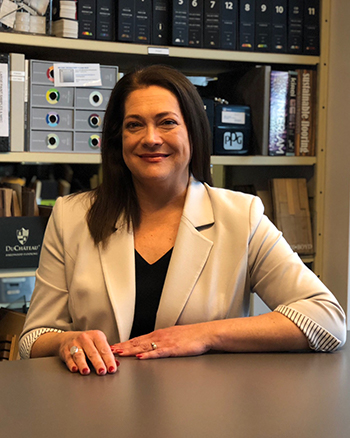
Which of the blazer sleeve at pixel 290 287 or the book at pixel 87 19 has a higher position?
the book at pixel 87 19

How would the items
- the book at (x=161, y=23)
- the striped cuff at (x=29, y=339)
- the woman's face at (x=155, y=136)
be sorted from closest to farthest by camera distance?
the striped cuff at (x=29, y=339)
the woman's face at (x=155, y=136)
the book at (x=161, y=23)

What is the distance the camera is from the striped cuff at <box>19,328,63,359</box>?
1.31 m

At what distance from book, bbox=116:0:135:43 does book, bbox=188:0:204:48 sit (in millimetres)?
244

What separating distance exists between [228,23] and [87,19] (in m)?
0.60

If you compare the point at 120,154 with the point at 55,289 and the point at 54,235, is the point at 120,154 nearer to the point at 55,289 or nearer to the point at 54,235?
the point at 54,235

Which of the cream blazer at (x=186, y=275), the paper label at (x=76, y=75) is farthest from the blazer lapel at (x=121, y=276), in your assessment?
the paper label at (x=76, y=75)

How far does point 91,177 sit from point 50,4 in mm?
1514

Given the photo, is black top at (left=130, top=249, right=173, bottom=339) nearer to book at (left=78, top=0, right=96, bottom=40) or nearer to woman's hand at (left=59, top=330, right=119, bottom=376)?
woman's hand at (left=59, top=330, right=119, bottom=376)

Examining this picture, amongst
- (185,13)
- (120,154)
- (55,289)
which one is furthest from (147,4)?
(55,289)

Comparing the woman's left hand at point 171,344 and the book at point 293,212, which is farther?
the book at point 293,212

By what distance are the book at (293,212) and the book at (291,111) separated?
158 millimetres

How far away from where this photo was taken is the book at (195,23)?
2.32m

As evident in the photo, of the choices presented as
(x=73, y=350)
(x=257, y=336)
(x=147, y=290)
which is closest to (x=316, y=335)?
(x=257, y=336)

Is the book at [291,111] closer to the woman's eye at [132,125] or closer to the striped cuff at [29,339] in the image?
the woman's eye at [132,125]
